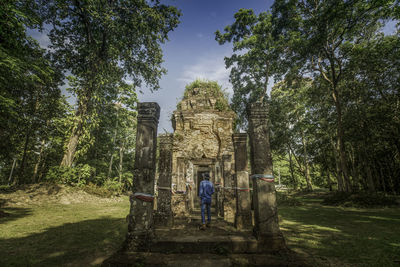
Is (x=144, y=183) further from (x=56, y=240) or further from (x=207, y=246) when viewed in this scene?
(x=56, y=240)

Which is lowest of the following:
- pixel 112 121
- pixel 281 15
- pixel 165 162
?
pixel 165 162

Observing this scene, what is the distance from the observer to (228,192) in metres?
7.63

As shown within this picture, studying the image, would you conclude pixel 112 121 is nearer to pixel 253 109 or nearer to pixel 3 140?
pixel 3 140

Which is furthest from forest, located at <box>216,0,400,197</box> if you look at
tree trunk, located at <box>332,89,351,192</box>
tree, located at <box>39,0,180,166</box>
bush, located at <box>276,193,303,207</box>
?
tree, located at <box>39,0,180,166</box>

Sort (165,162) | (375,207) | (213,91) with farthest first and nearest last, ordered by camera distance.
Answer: (375,207)
(213,91)
(165,162)

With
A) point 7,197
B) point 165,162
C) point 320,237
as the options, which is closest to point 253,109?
point 165,162

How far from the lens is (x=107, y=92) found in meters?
18.3

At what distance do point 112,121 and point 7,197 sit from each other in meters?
11.3

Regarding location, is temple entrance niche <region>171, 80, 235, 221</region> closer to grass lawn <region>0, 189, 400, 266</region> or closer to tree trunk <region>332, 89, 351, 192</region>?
grass lawn <region>0, 189, 400, 266</region>

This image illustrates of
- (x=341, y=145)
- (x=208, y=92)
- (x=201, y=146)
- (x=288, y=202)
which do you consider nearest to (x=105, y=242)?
(x=201, y=146)

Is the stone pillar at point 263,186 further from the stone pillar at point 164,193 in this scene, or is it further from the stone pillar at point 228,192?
the stone pillar at point 164,193

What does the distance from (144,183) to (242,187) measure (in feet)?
12.0

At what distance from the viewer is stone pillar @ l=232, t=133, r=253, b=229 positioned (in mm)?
5977

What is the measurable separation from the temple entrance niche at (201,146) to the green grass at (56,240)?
2913mm
